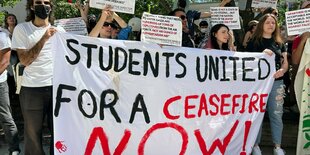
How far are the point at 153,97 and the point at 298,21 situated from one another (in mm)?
1904

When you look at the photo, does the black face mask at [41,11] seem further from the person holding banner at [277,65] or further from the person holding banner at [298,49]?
the person holding banner at [298,49]

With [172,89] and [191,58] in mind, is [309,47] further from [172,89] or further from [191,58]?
[172,89]

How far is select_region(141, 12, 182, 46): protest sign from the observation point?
4074 millimetres

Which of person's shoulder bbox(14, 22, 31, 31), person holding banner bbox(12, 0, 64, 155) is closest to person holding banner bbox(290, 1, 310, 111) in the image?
person holding banner bbox(12, 0, 64, 155)

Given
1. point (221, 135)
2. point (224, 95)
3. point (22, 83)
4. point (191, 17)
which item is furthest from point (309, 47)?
point (22, 83)

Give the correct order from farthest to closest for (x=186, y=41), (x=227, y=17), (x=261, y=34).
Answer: (x=227, y=17)
(x=186, y=41)
(x=261, y=34)

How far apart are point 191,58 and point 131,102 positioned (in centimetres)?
80

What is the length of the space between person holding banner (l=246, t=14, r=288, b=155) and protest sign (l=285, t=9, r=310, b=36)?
16cm

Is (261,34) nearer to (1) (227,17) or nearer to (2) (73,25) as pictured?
(1) (227,17)

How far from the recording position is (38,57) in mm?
3824

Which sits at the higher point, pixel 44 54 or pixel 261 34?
pixel 261 34

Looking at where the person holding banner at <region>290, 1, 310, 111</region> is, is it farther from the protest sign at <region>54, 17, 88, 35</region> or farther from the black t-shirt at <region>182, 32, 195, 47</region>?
the protest sign at <region>54, 17, 88, 35</region>

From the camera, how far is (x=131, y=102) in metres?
3.97

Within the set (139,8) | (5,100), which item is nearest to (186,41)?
(5,100)
